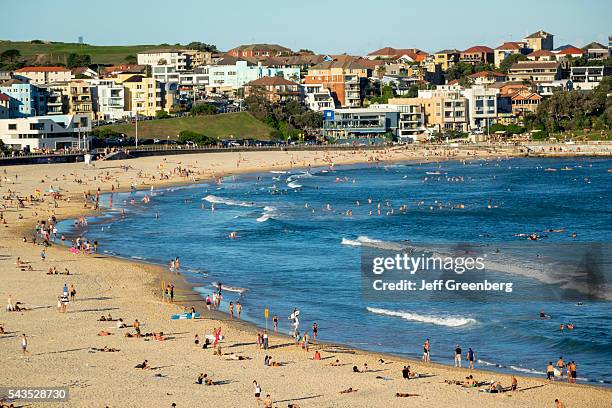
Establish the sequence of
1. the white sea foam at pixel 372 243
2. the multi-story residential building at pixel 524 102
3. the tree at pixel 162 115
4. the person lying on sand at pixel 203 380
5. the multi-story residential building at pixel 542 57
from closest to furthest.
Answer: the person lying on sand at pixel 203 380
the white sea foam at pixel 372 243
the tree at pixel 162 115
the multi-story residential building at pixel 524 102
the multi-story residential building at pixel 542 57

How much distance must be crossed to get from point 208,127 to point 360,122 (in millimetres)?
20037

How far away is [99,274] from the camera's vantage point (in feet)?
145

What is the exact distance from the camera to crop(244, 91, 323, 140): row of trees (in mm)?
135250

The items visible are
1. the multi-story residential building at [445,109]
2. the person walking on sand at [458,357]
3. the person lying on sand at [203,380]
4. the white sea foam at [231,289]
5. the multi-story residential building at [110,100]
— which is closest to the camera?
the person lying on sand at [203,380]

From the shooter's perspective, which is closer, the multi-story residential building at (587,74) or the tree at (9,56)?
the multi-story residential building at (587,74)

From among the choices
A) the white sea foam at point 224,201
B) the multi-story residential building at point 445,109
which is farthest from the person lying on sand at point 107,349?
the multi-story residential building at point 445,109

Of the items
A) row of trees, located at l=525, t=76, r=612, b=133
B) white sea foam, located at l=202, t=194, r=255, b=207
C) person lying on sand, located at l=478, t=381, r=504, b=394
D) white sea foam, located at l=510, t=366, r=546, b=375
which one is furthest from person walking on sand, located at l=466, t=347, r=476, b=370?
row of trees, located at l=525, t=76, r=612, b=133

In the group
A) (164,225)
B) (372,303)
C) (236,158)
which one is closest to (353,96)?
(236,158)

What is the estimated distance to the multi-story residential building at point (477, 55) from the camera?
19025 cm

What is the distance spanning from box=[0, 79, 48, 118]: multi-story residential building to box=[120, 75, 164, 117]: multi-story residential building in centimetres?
1522

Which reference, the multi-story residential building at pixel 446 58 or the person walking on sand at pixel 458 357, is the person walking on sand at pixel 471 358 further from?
the multi-story residential building at pixel 446 58

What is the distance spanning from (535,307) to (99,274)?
18.4 metres

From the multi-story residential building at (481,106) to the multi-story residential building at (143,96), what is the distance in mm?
41019

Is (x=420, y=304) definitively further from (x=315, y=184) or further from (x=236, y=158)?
(x=236, y=158)
